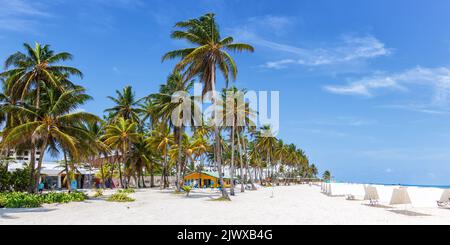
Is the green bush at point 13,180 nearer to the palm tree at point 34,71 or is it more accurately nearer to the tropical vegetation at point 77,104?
the tropical vegetation at point 77,104

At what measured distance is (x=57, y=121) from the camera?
75.0 feet

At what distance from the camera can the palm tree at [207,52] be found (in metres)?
25.7

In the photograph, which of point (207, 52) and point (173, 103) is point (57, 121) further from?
point (173, 103)

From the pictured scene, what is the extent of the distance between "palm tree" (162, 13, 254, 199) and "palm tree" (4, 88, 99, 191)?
22.8 ft

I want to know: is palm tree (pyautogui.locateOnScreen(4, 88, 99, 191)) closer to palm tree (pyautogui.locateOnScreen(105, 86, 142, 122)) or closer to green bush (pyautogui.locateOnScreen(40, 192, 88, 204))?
green bush (pyautogui.locateOnScreen(40, 192, 88, 204))

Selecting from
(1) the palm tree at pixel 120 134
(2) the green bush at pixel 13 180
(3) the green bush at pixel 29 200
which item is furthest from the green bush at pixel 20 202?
(1) the palm tree at pixel 120 134

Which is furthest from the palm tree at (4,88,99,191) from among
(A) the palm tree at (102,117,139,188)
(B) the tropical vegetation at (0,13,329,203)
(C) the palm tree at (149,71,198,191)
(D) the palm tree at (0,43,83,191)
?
(A) the palm tree at (102,117,139,188)

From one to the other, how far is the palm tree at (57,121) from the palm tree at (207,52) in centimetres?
694

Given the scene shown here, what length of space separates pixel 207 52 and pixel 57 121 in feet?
34.9

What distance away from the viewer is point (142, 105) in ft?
162

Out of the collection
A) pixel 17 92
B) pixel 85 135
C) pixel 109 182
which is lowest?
pixel 109 182
